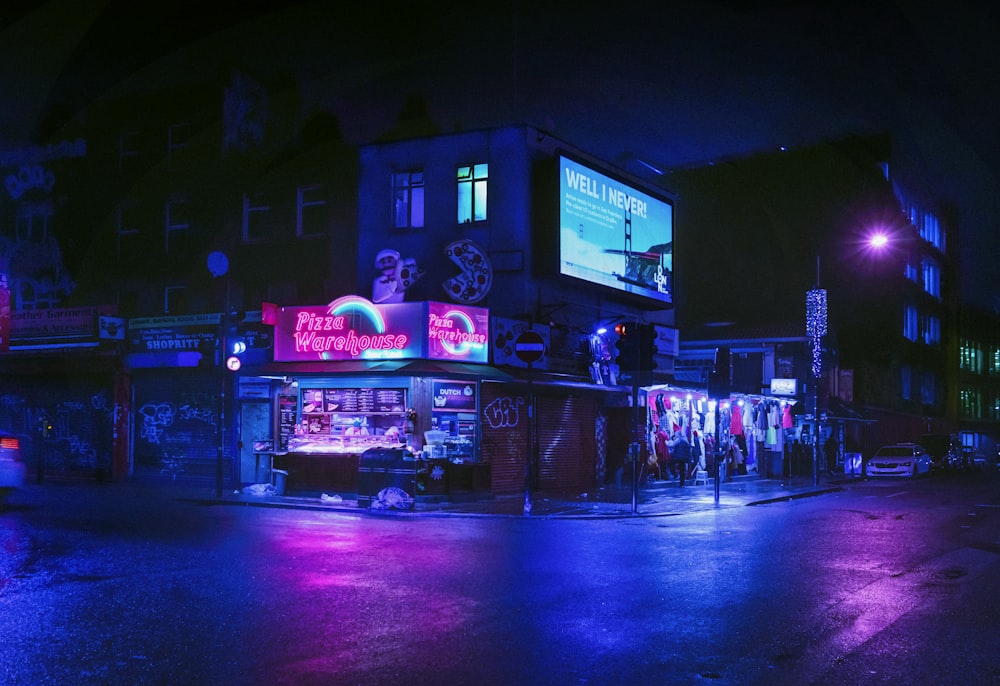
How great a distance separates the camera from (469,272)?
2584 cm

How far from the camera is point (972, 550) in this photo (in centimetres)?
1350

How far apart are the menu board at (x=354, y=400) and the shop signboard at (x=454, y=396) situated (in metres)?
0.87

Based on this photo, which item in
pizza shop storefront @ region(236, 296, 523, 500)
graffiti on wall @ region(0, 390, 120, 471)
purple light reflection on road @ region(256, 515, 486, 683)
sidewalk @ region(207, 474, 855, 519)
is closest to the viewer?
purple light reflection on road @ region(256, 515, 486, 683)

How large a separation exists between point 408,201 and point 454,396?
6710mm

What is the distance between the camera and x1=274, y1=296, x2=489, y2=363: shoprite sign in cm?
2319

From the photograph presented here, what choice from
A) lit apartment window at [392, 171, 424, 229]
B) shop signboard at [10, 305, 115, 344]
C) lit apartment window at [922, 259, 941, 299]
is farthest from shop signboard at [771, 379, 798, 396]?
lit apartment window at [922, 259, 941, 299]

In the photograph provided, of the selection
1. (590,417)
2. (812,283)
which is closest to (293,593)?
(590,417)

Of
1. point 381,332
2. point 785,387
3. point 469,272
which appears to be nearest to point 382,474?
point 381,332

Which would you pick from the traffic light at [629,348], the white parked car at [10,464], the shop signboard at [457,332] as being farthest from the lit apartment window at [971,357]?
the white parked car at [10,464]

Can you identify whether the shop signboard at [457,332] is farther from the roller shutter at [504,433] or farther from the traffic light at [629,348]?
the traffic light at [629,348]

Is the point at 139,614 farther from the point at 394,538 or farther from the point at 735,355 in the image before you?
the point at 735,355

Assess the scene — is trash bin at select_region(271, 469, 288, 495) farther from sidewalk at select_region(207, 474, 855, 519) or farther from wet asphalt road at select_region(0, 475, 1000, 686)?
wet asphalt road at select_region(0, 475, 1000, 686)

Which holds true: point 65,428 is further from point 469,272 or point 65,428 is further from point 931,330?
point 931,330

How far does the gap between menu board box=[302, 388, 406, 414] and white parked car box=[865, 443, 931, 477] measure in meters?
24.5
